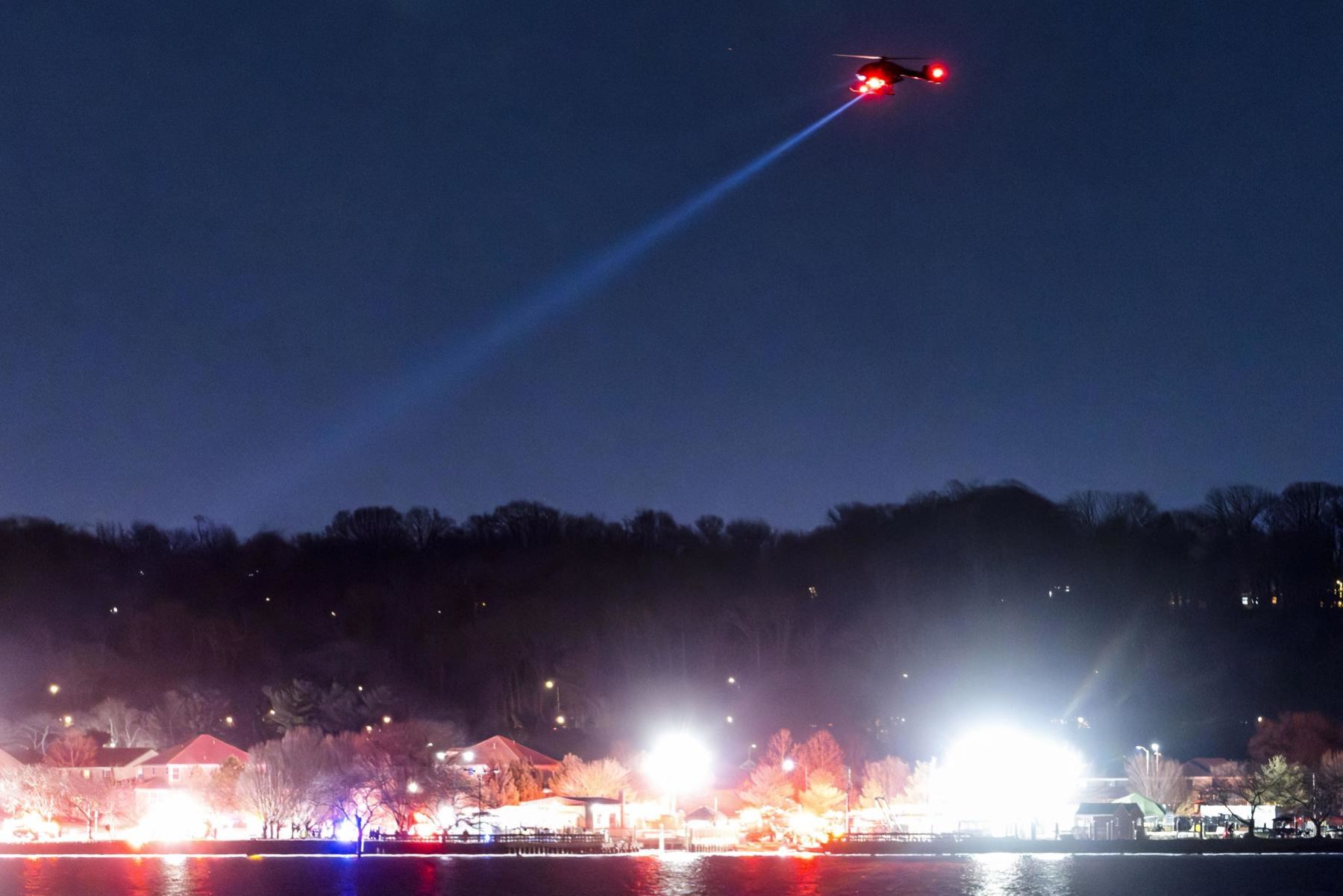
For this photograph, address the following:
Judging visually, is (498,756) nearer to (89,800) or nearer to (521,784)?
(521,784)

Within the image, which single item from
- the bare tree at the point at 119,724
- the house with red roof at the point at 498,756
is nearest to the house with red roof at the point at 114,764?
the bare tree at the point at 119,724

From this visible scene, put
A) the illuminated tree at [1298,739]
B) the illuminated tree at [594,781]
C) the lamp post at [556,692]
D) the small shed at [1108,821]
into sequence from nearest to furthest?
1. the small shed at [1108,821]
2. the illuminated tree at [1298,739]
3. the illuminated tree at [594,781]
4. the lamp post at [556,692]

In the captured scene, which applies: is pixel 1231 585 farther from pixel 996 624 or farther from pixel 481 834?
pixel 481 834

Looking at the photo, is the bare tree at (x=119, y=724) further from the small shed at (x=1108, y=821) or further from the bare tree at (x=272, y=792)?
the small shed at (x=1108, y=821)

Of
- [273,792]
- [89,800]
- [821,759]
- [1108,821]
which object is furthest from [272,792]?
[1108,821]

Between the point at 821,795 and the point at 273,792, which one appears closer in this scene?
the point at 273,792

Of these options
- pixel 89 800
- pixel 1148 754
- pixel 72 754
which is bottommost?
pixel 89 800

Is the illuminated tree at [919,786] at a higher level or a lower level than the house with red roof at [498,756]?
lower
